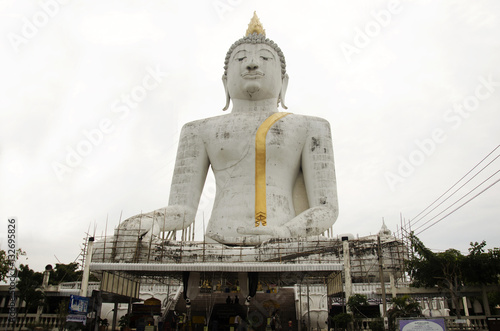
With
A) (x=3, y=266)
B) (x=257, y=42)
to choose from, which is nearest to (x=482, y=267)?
(x=257, y=42)

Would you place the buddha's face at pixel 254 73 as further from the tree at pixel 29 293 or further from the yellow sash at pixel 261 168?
the tree at pixel 29 293

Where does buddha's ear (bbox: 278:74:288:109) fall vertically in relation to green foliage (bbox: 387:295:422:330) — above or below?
above

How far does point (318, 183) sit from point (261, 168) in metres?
1.35

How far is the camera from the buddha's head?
36.2 feet

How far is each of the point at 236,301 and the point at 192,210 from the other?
7.57ft

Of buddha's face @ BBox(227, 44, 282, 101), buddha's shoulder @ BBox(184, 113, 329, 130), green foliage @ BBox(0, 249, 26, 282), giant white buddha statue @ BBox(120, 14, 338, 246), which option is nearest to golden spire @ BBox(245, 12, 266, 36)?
giant white buddha statue @ BBox(120, 14, 338, 246)

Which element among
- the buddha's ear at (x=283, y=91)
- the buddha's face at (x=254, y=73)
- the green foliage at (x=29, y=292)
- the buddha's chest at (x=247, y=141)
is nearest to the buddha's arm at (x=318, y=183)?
the buddha's chest at (x=247, y=141)

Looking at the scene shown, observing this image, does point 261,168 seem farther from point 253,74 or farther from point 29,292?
point 29,292

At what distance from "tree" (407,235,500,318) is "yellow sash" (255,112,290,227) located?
340 centimetres

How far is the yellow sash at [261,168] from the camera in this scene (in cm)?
971

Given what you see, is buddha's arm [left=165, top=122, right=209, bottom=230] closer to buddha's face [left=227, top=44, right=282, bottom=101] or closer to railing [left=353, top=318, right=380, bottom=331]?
buddha's face [left=227, top=44, right=282, bottom=101]

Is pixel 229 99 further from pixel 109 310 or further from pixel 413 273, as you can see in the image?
pixel 109 310

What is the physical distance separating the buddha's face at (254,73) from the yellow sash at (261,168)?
0.79 metres

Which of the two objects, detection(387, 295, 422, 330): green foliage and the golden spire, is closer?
detection(387, 295, 422, 330): green foliage
